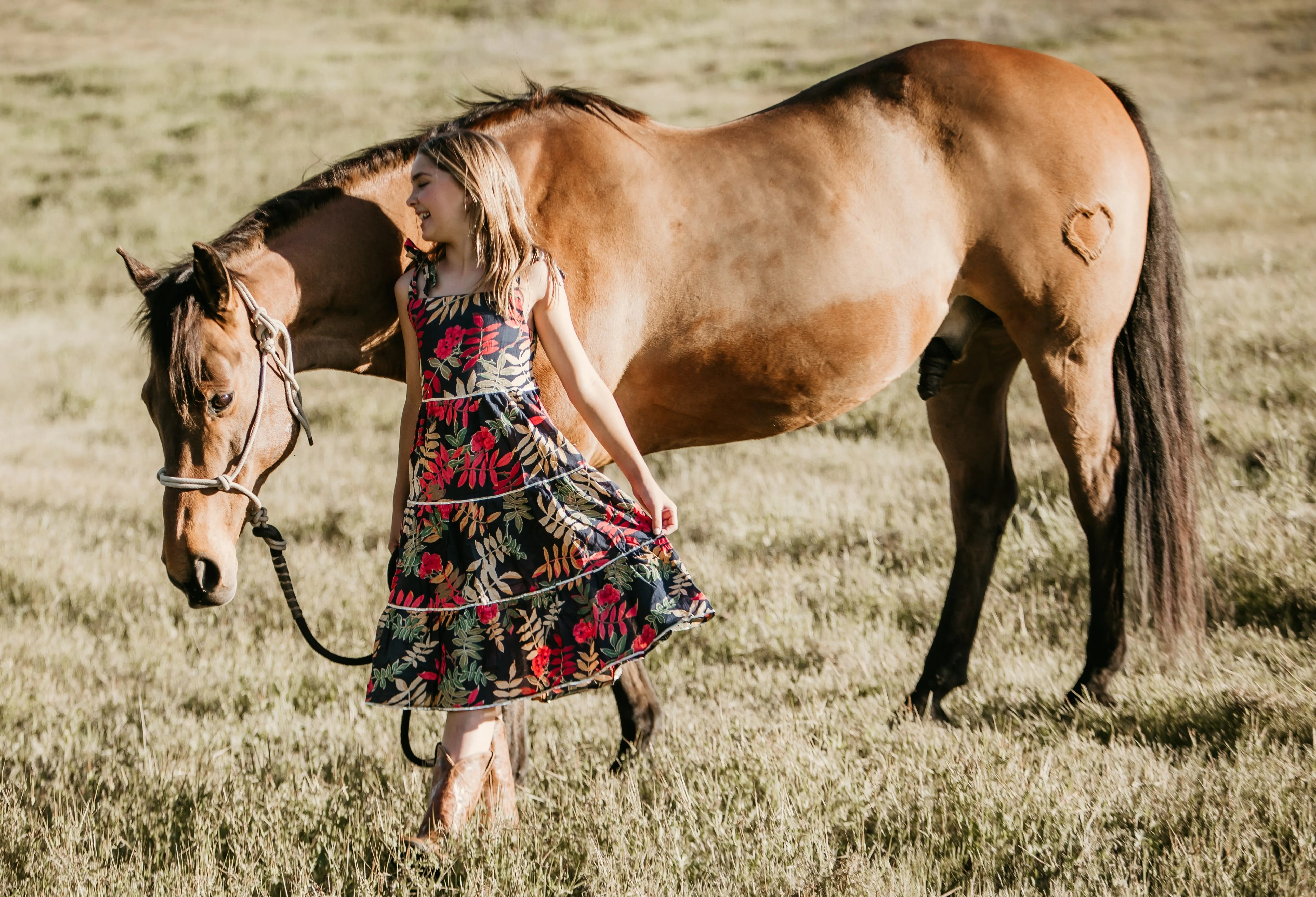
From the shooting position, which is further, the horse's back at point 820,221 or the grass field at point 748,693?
the horse's back at point 820,221

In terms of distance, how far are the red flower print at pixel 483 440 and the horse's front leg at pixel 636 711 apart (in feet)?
3.88

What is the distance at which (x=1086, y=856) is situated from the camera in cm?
264

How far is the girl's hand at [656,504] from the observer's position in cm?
265

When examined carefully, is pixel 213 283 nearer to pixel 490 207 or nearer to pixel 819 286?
pixel 490 207

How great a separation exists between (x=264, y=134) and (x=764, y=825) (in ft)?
67.5

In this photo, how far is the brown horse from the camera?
→ 2.84 m

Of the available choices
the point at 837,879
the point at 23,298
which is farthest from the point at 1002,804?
the point at 23,298

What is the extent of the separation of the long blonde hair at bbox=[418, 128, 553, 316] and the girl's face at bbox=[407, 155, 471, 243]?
0.6 inches

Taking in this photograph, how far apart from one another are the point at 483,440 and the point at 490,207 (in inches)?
21.8

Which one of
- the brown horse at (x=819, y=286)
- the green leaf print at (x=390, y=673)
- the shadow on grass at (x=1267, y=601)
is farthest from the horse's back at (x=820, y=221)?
the shadow on grass at (x=1267, y=601)

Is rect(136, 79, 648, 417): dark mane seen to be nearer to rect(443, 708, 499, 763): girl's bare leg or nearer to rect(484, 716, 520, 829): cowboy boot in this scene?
rect(443, 708, 499, 763): girl's bare leg

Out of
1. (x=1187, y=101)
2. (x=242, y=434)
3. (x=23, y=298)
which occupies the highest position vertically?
(x=1187, y=101)

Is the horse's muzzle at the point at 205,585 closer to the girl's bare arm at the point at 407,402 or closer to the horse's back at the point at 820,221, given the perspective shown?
the girl's bare arm at the point at 407,402

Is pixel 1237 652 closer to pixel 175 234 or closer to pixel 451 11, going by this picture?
pixel 175 234
